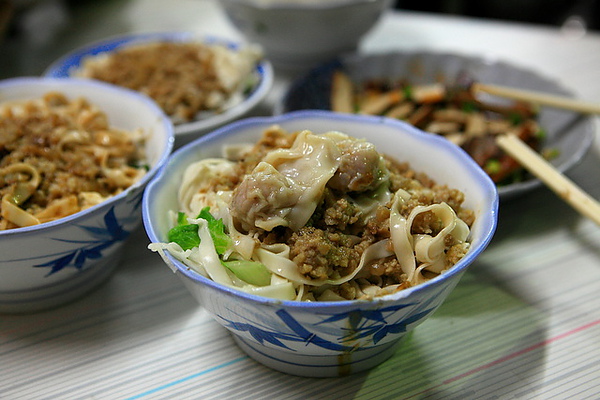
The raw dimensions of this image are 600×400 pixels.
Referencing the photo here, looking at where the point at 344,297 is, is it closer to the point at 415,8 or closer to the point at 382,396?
the point at 382,396

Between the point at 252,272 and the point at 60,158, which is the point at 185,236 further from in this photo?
the point at 60,158

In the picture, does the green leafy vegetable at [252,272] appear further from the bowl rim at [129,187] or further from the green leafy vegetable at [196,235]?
the bowl rim at [129,187]

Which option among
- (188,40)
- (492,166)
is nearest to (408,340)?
(492,166)

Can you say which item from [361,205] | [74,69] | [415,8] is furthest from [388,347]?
[415,8]

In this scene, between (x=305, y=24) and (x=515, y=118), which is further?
(x=305, y=24)

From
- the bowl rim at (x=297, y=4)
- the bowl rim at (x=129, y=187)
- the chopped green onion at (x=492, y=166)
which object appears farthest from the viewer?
the bowl rim at (x=297, y=4)

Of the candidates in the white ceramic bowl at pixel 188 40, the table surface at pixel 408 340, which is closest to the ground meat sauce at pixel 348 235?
the table surface at pixel 408 340
